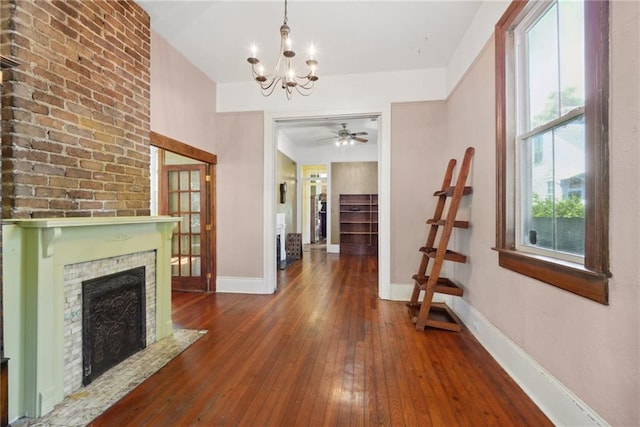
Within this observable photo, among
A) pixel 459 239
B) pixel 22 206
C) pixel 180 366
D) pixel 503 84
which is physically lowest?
pixel 180 366

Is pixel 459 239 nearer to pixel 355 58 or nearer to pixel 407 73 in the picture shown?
pixel 407 73

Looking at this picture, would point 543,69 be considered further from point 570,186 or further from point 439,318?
point 439,318

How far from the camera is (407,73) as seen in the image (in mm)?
3727

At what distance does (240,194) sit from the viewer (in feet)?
13.5

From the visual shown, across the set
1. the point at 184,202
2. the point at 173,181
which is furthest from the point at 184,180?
the point at 184,202

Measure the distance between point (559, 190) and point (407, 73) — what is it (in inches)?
107

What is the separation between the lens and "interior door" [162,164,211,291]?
4.17 metres

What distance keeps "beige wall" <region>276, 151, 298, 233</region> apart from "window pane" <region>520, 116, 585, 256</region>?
5.34 metres

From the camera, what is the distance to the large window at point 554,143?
1.28 meters

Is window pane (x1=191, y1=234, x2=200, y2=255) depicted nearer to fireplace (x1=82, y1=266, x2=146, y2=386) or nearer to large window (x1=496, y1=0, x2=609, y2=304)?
fireplace (x1=82, y1=266, x2=146, y2=386)

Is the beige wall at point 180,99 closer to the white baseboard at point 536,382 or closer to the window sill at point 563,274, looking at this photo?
the window sill at point 563,274

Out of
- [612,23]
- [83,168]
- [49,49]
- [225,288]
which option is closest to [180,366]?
[83,168]

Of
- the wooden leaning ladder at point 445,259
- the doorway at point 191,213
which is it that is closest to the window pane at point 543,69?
the wooden leaning ladder at point 445,259

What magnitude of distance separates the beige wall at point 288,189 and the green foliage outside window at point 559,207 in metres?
5.41
